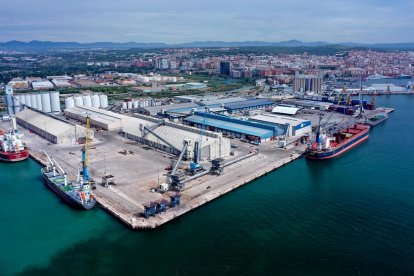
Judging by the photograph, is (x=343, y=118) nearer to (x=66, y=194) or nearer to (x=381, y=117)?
(x=381, y=117)

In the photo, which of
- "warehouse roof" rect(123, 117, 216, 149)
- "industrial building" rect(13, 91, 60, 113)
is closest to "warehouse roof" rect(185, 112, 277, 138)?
"warehouse roof" rect(123, 117, 216, 149)

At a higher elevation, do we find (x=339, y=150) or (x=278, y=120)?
(x=278, y=120)

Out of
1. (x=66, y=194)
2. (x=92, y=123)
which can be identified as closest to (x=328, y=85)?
(x=92, y=123)

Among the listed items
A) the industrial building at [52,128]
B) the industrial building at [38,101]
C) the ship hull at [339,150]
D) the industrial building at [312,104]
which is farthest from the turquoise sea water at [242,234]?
the industrial building at [312,104]

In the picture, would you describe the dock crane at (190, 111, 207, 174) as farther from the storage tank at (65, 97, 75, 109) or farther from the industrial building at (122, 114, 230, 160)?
the storage tank at (65, 97, 75, 109)

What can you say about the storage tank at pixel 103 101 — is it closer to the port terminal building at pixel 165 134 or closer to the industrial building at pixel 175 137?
the port terminal building at pixel 165 134

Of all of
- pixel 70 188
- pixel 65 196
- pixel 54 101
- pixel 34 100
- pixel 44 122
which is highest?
pixel 34 100

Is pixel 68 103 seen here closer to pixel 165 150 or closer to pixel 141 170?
pixel 165 150

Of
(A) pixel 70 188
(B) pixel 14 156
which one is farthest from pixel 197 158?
(B) pixel 14 156
